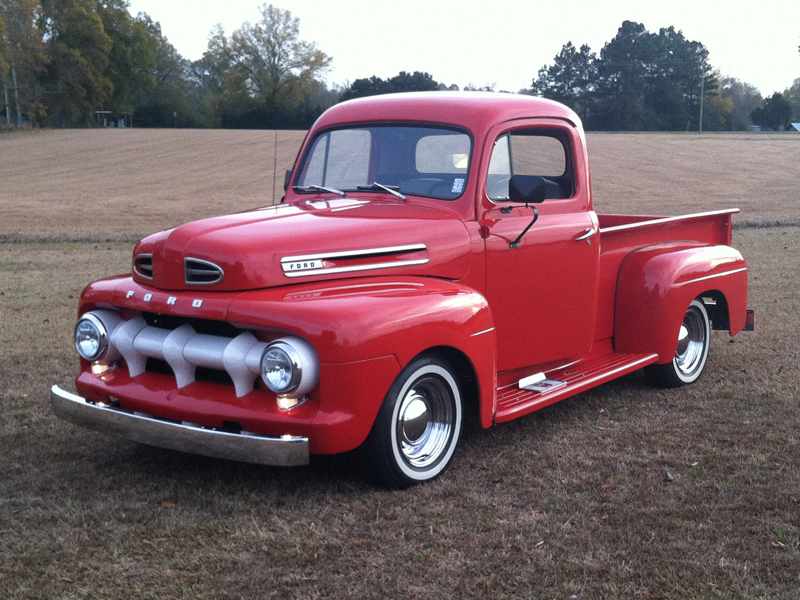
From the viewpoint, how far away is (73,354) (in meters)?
7.18

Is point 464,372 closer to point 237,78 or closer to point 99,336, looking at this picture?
point 99,336

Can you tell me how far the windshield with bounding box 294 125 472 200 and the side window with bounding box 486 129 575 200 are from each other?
366 millimetres

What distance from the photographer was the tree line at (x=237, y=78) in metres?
70.5

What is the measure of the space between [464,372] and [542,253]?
1021 millimetres

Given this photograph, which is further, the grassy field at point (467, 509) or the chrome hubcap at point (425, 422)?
the chrome hubcap at point (425, 422)

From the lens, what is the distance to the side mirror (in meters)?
4.76

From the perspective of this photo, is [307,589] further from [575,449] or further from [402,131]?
[402,131]

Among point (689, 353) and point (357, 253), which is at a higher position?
point (357, 253)

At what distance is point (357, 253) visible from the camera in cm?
429

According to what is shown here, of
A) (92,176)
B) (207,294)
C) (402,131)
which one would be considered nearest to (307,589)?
(207,294)

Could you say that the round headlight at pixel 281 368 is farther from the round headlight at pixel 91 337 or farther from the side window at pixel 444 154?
the side window at pixel 444 154

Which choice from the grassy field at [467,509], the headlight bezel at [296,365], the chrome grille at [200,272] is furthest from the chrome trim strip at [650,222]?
the chrome grille at [200,272]

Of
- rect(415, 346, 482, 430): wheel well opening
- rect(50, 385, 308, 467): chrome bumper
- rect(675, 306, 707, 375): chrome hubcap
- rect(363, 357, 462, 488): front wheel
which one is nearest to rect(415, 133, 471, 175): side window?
rect(415, 346, 482, 430): wheel well opening

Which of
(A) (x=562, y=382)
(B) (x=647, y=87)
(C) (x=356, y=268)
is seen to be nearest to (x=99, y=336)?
(C) (x=356, y=268)
